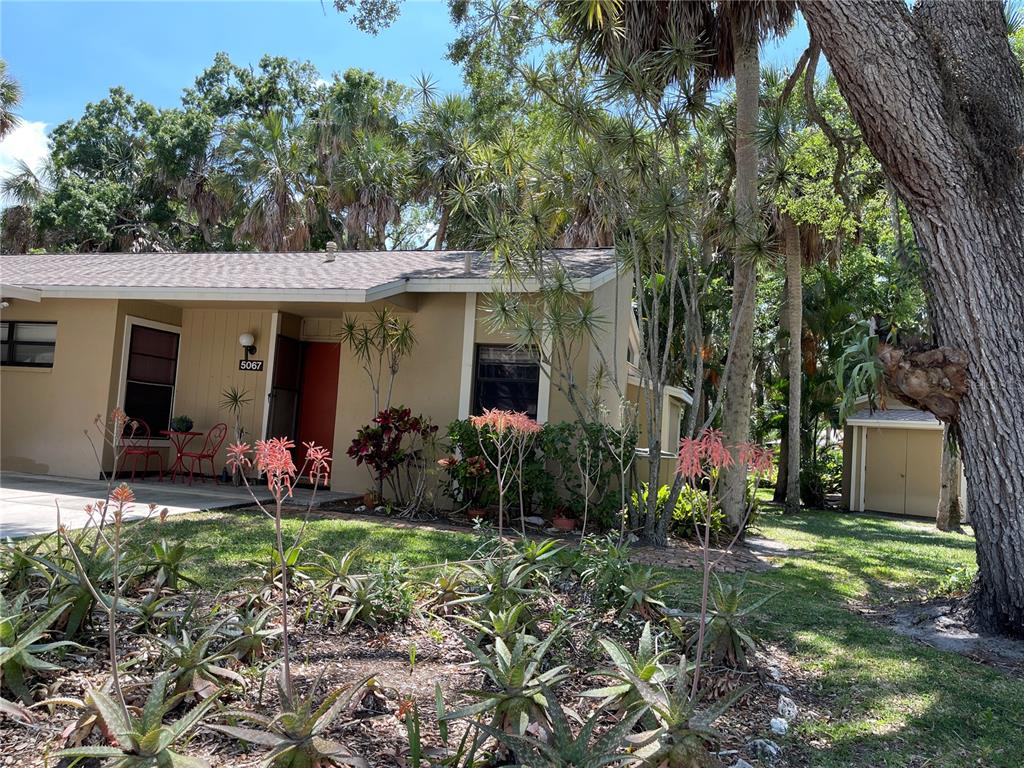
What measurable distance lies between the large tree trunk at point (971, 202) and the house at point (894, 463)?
48.7 feet

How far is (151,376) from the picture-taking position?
36.9 feet

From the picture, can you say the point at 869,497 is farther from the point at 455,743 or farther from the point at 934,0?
the point at 455,743

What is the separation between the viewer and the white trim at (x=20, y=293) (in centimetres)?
950

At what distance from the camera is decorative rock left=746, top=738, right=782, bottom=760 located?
2779 millimetres

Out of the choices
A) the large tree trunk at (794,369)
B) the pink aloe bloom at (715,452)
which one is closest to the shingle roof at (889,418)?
the large tree trunk at (794,369)

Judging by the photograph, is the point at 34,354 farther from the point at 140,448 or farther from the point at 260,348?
the point at 260,348

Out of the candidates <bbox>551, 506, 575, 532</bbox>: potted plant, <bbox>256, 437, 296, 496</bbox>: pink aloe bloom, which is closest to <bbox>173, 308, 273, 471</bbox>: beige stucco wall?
<bbox>551, 506, 575, 532</bbox>: potted plant

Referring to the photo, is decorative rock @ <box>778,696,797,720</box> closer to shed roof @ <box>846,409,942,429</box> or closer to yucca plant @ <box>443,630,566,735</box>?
yucca plant @ <box>443,630,566,735</box>

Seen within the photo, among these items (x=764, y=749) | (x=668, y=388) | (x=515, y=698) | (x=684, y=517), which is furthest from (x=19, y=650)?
(x=668, y=388)

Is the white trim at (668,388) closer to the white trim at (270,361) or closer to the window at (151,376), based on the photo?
the white trim at (270,361)

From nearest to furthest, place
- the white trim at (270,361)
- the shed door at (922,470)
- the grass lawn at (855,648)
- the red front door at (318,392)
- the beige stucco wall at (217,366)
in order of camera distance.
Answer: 1. the grass lawn at (855,648)
2. the white trim at (270,361)
3. the beige stucco wall at (217,366)
4. the red front door at (318,392)
5. the shed door at (922,470)

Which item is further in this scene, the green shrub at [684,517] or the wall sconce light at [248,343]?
the wall sconce light at [248,343]

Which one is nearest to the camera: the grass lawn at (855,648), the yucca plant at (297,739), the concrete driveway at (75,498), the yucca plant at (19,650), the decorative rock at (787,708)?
the yucca plant at (297,739)

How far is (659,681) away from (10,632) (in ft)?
8.47
